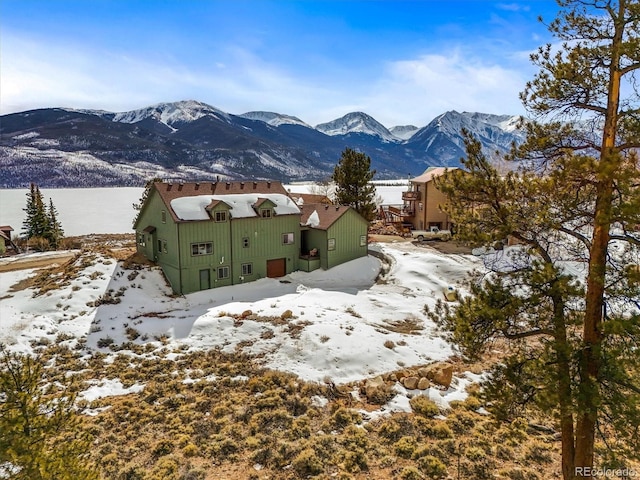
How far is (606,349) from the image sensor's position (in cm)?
668

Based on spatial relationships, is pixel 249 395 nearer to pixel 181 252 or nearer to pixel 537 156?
pixel 537 156

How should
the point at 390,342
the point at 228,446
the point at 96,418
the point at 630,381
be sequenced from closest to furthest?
the point at 630,381, the point at 228,446, the point at 96,418, the point at 390,342

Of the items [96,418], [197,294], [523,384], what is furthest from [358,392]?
[197,294]

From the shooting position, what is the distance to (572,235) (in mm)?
7336

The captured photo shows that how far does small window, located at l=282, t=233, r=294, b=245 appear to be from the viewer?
103 feet

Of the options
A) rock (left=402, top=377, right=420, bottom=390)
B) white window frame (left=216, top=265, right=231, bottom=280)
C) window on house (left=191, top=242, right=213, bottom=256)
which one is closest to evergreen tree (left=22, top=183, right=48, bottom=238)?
window on house (left=191, top=242, right=213, bottom=256)

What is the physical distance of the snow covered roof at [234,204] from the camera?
26938 millimetres

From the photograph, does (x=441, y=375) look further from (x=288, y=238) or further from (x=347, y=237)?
(x=347, y=237)

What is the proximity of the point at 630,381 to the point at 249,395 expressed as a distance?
37.6 feet

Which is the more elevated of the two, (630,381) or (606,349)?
(606,349)

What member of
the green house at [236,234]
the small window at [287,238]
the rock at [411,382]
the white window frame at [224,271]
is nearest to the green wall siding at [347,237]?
the green house at [236,234]

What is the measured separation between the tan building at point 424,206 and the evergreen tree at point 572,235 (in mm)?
39881

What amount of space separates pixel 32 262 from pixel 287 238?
25154mm

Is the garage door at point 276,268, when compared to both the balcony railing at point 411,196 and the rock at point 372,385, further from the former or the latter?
the balcony railing at point 411,196
